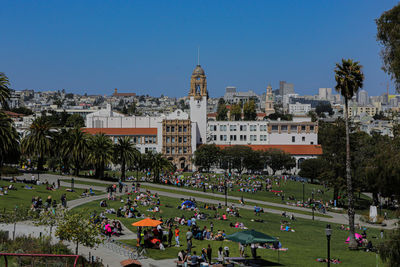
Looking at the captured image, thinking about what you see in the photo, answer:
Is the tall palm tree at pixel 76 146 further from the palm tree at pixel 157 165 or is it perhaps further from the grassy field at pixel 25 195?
the grassy field at pixel 25 195

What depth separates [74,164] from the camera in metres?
75.9

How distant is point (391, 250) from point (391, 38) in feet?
33.1

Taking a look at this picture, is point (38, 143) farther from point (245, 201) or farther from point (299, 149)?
point (299, 149)

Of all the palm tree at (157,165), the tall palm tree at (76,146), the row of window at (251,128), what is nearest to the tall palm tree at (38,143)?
the tall palm tree at (76,146)

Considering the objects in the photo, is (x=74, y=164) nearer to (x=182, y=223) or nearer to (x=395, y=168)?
(x=182, y=223)

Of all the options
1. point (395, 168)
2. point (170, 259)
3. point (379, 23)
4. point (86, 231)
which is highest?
point (379, 23)

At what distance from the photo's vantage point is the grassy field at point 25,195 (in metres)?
43.8

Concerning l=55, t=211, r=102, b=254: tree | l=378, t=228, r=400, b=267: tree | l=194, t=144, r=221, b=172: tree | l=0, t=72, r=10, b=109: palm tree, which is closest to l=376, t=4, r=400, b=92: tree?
l=378, t=228, r=400, b=267: tree

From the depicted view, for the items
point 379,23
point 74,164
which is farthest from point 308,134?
point 379,23

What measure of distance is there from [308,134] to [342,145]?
60.3m

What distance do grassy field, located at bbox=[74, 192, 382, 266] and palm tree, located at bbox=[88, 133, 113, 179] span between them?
627 inches

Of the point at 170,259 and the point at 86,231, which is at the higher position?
the point at 86,231

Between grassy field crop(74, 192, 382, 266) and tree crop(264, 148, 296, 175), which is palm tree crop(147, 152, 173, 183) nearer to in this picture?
grassy field crop(74, 192, 382, 266)

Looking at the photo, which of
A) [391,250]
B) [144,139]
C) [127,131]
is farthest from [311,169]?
[391,250]
